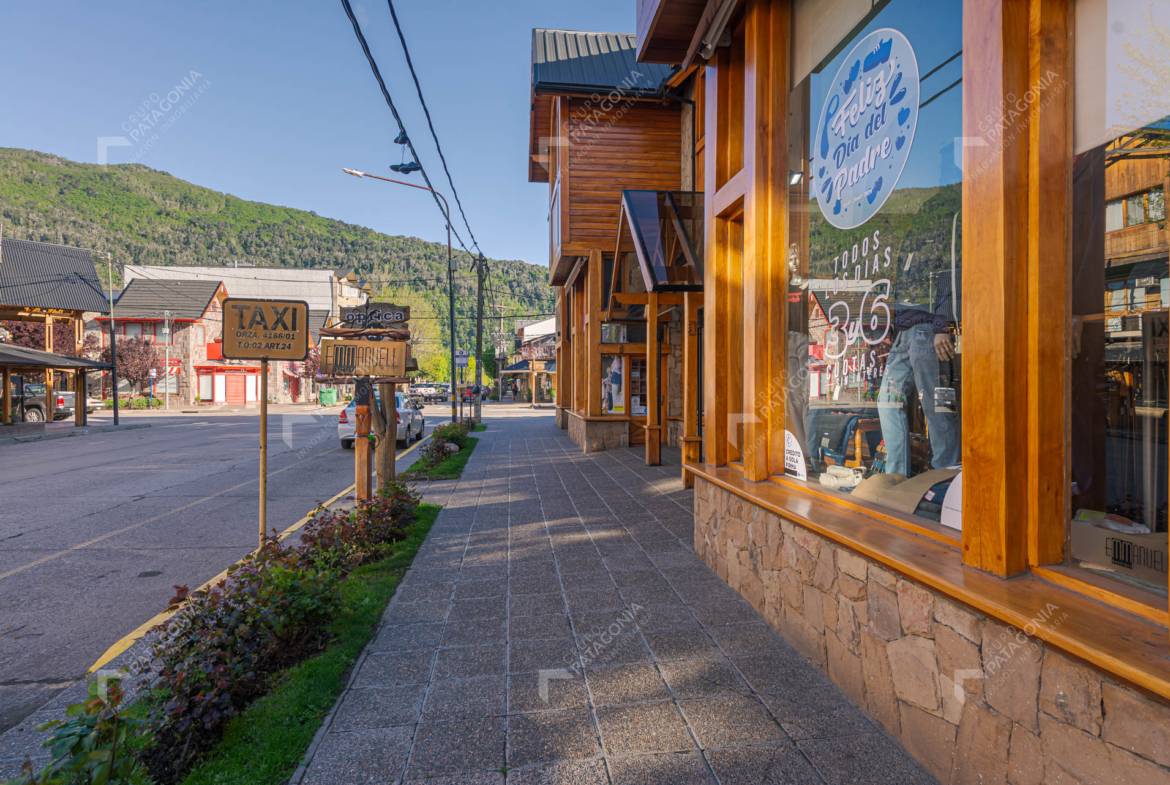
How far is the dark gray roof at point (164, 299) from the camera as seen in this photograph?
160ft

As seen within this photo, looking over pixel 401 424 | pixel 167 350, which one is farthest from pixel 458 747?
pixel 167 350

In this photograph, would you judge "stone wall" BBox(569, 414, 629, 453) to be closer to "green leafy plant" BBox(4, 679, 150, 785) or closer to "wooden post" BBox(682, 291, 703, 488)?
"wooden post" BBox(682, 291, 703, 488)

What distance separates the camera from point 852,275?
161 inches

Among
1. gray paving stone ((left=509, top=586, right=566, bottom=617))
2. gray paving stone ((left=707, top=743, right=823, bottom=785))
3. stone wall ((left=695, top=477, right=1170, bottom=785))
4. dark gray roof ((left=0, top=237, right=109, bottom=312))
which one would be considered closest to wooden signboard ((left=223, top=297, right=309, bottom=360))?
gray paving stone ((left=509, top=586, right=566, bottom=617))

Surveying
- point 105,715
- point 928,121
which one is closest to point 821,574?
Result: point 928,121

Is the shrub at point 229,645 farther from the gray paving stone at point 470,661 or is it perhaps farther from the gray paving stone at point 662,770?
the gray paving stone at point 662,770

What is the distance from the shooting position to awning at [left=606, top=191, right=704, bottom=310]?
9789mm

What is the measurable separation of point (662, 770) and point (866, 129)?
3911mm

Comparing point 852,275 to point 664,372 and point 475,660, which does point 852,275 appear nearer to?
point 475,660

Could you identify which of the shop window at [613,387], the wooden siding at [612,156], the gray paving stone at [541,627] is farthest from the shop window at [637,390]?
the gray paving stone at [541,627]

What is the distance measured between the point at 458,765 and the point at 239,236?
5142 inches

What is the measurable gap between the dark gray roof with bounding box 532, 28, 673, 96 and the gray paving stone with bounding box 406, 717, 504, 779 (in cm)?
1357

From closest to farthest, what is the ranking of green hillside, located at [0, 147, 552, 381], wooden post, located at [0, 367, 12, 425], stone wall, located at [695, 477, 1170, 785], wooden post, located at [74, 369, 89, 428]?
stone wall, located at [695, 477, 1170, 785]
wooden post, located at [0, 367, 12, 425]
wooden post, located at [74, 369, 89, 428]
green hillside, located at [0, 147, 552, 381]

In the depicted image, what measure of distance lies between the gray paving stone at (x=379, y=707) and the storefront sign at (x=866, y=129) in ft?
13.0
